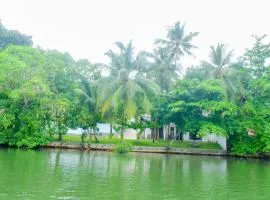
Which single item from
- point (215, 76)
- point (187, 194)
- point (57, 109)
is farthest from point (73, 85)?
point (187, 194)

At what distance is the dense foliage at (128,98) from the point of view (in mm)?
30500

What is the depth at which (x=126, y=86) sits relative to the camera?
31359 millimetres

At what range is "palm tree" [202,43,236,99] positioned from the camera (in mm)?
33500

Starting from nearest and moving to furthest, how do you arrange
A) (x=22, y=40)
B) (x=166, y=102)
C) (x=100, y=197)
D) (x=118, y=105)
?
(x=100, y=197) → (x=118, y=105) → (x=166, y=102) → (x=22, y=40)

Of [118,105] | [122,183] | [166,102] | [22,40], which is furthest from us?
[22,40]

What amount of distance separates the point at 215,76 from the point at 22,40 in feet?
96.7

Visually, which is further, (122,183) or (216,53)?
(216,53)

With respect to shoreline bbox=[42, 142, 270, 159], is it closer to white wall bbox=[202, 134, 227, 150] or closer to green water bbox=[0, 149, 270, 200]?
white wall bbox=[202, 134, 227, 150]

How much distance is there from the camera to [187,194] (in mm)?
12742

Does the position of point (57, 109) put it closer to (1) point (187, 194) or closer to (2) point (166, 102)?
(2) point (166, 102)

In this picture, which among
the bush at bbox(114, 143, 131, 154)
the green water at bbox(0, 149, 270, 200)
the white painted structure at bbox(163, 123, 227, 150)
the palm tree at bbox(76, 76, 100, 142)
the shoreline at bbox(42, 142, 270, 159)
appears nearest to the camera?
the green water at bbox(0, 149, 270, 200)

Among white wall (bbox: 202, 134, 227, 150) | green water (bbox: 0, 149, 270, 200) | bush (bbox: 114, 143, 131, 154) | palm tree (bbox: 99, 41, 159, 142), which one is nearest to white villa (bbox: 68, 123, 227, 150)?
white wall (bbox: 202, 134, 227, 150)

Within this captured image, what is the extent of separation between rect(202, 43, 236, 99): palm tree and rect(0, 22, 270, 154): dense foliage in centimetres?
9

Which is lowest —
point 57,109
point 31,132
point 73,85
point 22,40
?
point 31,132
